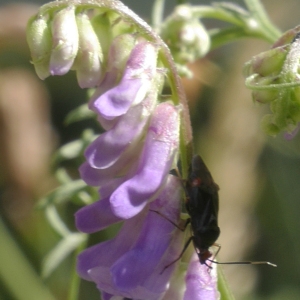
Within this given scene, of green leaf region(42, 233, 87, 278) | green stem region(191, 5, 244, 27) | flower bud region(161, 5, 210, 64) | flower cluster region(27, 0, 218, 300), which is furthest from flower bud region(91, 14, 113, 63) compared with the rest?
green leaf region(42, 233, 87, 278)

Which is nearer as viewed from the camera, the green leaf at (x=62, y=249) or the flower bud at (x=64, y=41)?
the flower bud at (x=64, y=41)

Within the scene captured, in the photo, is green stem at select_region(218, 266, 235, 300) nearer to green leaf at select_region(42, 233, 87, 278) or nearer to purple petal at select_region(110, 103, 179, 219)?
purple petal at select_region(110, 103, 179, 219)

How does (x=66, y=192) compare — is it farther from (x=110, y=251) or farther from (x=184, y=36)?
(x=110, y=251)

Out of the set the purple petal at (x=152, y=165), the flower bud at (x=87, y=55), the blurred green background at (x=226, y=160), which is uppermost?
the flower bud at (x=87, y=55)

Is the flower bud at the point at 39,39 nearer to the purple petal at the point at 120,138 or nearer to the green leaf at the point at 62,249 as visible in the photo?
the purple petal at the point at 120,138

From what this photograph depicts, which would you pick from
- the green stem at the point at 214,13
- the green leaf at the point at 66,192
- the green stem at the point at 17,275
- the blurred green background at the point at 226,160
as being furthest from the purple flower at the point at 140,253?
the blurred green background at the point at 226,160

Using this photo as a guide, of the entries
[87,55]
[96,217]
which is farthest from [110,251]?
[87,55]

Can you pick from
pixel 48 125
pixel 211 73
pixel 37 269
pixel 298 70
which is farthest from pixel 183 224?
pixel 48 125
